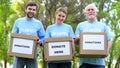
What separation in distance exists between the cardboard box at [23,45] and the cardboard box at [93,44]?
87 cm

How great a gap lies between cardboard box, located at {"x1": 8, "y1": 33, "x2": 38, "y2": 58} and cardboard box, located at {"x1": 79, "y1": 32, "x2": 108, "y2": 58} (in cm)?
87

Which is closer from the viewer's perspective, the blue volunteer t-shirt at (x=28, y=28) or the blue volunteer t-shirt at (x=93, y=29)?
the blue volunteer t-shirt at (x=93, y=29)

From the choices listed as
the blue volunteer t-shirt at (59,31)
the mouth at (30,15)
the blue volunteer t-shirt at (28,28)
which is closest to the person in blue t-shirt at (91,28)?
the blue volunteer t-shirt at (59,31)

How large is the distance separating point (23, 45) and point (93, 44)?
1276 millimetres

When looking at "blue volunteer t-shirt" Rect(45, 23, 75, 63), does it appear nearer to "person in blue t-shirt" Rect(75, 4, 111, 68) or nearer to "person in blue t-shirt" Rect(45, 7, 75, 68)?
"person in blue t-shirt" Rect(45, 7, 75, 68)

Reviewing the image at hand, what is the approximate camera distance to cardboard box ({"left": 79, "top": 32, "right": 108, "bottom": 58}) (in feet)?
20.3

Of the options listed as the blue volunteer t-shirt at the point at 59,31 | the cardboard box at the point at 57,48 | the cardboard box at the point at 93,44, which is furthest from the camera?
the blue volunteer t-shirt at the point at 59,31

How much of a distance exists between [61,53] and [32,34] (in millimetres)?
647

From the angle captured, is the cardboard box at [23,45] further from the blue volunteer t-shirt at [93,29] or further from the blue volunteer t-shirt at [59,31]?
the blue volunteer t-shirt at [93,29]

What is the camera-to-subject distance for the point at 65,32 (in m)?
6.41

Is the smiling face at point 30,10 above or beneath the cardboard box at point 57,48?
above

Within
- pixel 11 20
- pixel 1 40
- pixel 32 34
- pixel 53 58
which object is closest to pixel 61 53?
pixel 53 58

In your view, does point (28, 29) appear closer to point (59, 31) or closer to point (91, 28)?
point (59, 31)

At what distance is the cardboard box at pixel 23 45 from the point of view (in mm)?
6262
